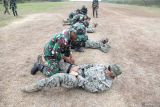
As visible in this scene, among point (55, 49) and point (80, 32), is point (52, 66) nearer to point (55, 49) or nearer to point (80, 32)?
point (55, 49)

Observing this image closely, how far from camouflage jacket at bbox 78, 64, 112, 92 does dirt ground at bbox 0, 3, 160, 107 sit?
7.2 inches

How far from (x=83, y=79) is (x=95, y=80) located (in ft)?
1.14

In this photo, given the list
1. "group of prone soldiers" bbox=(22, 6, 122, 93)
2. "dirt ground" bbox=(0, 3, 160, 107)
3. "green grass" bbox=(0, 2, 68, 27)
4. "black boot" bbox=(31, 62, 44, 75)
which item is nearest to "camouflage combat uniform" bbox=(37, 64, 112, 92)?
"group of prone soldiers" bbox=(22, 6, 122, 93)

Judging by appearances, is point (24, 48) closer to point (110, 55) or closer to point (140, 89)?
point (110, 55)

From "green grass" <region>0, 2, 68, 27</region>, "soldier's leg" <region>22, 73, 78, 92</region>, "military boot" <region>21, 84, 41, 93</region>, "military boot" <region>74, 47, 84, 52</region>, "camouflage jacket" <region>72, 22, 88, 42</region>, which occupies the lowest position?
"green grass" <region>0, 2, 68, 27</region>

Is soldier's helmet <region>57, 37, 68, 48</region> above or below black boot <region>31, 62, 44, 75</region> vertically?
above

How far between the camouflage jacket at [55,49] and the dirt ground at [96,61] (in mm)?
964

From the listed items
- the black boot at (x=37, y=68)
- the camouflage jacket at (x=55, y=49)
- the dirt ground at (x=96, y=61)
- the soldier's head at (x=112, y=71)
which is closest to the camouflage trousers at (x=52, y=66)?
the camouflage jacket at (x=55, y=49)

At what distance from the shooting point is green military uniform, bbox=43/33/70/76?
23.7ft

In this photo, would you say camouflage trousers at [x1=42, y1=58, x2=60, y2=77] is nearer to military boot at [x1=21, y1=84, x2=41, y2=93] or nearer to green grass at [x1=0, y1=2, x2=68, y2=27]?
military boot at [x1=21, y1=84, x2=41, y2=93]

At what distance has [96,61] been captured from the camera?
9.69 metres

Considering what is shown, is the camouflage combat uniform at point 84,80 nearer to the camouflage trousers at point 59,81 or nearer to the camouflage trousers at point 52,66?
the camouflage trousers at point 59,81

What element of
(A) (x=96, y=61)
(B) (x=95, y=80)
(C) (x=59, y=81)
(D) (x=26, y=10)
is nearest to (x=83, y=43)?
(A) (x=96, y=61)

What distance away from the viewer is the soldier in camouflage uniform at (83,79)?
673cm
